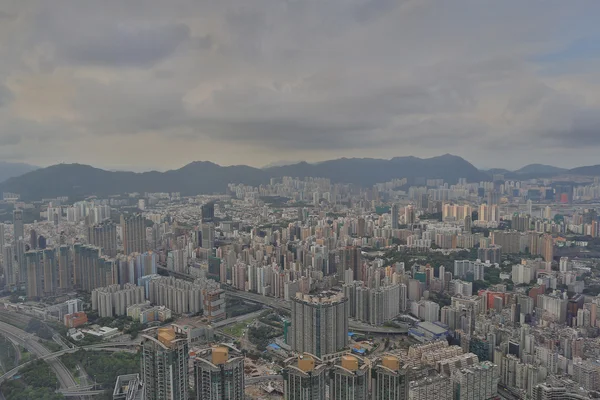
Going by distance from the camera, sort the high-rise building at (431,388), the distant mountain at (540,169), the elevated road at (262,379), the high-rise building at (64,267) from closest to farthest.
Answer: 1. the high-rise building at (431,388)
2. the elevated road at (262,379)
3. the high-rise building at (64,267)
4. the distant mountain at (540,169)

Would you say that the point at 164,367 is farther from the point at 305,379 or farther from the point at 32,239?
the point at 32,239

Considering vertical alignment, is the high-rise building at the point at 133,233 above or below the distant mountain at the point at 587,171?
below

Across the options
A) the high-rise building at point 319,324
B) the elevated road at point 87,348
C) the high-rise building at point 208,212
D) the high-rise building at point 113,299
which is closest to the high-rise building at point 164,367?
the elevated road at point 87,348

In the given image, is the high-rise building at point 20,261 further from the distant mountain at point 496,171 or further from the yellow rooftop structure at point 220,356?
the distant mountain at point 496,171

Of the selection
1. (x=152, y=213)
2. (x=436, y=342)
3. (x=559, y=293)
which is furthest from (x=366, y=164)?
(x=436, y=342)

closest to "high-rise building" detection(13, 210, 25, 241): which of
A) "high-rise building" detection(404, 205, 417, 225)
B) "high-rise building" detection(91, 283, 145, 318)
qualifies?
"high-rise building" detection(91, 283, 145, 318)

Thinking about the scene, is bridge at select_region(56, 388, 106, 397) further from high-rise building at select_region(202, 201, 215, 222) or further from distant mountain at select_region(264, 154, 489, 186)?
distant mountain at select_region(264, 154, 489, 186)

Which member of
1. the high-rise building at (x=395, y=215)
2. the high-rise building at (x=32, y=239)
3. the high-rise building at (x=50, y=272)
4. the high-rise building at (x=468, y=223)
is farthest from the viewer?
the high-rise building at (x=395, y=215)
